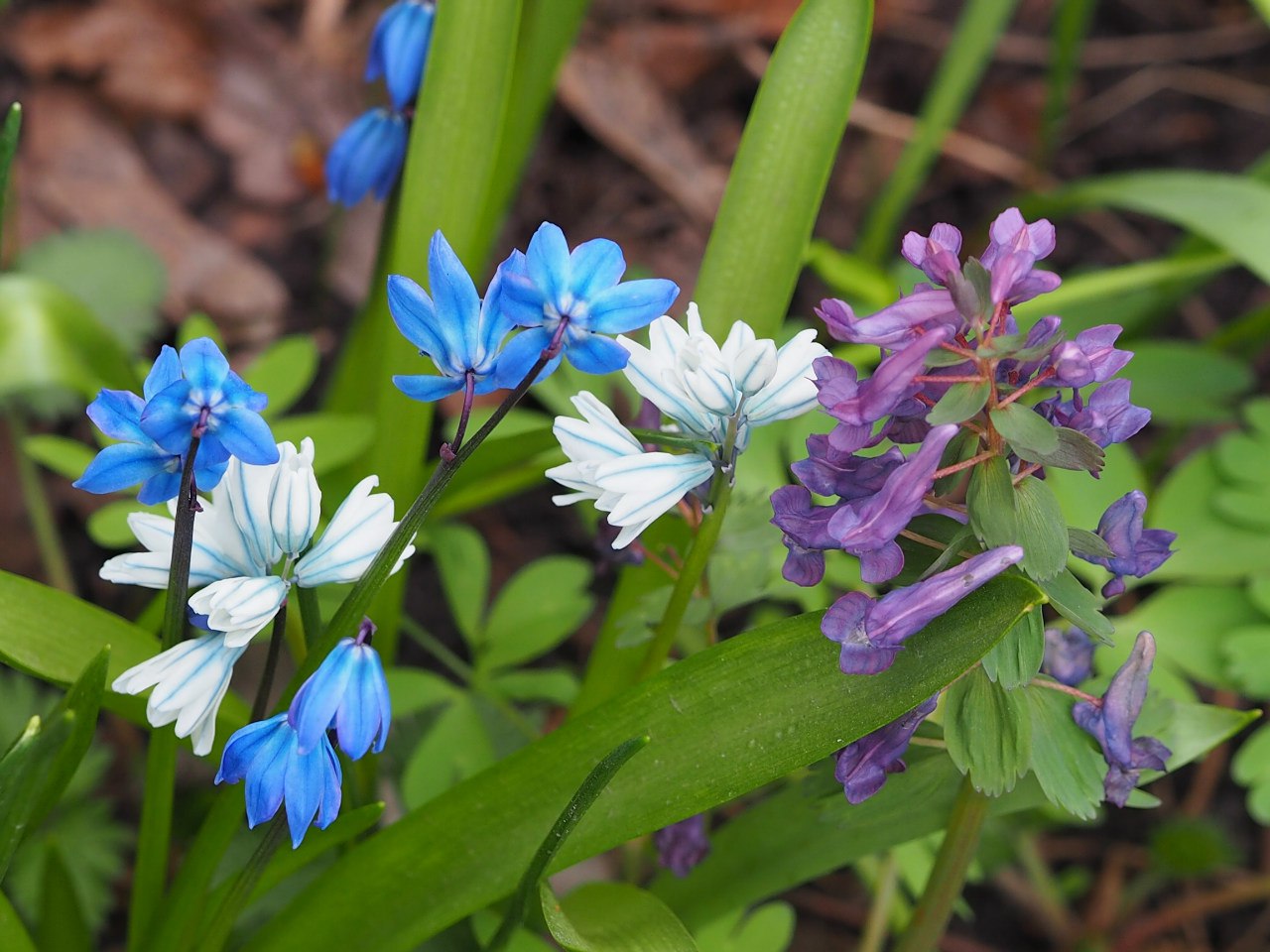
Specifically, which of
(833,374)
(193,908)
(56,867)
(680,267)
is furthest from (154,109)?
(833,374)

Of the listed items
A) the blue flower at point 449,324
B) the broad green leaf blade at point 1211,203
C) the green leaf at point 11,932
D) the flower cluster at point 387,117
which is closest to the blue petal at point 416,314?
the blue flower at point 449,324

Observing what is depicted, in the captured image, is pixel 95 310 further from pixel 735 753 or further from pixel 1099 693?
pixel 1099 693

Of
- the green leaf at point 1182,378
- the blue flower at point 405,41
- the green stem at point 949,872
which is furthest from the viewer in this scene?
the green leaf at point 1182,378

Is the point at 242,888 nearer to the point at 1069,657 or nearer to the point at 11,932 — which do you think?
the point at 11,932

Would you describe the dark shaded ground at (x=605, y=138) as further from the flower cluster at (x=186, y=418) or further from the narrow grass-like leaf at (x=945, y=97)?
the flower cluster at (x=186, y=418)

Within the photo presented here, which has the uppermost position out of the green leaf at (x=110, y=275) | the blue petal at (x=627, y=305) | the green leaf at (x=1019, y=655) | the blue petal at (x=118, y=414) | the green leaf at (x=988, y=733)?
the blue petal at (x=627, y=305)

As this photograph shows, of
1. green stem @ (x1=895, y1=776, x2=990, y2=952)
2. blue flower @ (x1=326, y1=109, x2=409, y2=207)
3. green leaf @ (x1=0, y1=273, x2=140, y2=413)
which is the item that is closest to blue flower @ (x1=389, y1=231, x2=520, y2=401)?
green stem @ (x1=895, y1=776, x2=990, y2=952)

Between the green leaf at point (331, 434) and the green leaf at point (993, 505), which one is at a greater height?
the green leaf at point (993, 505)
